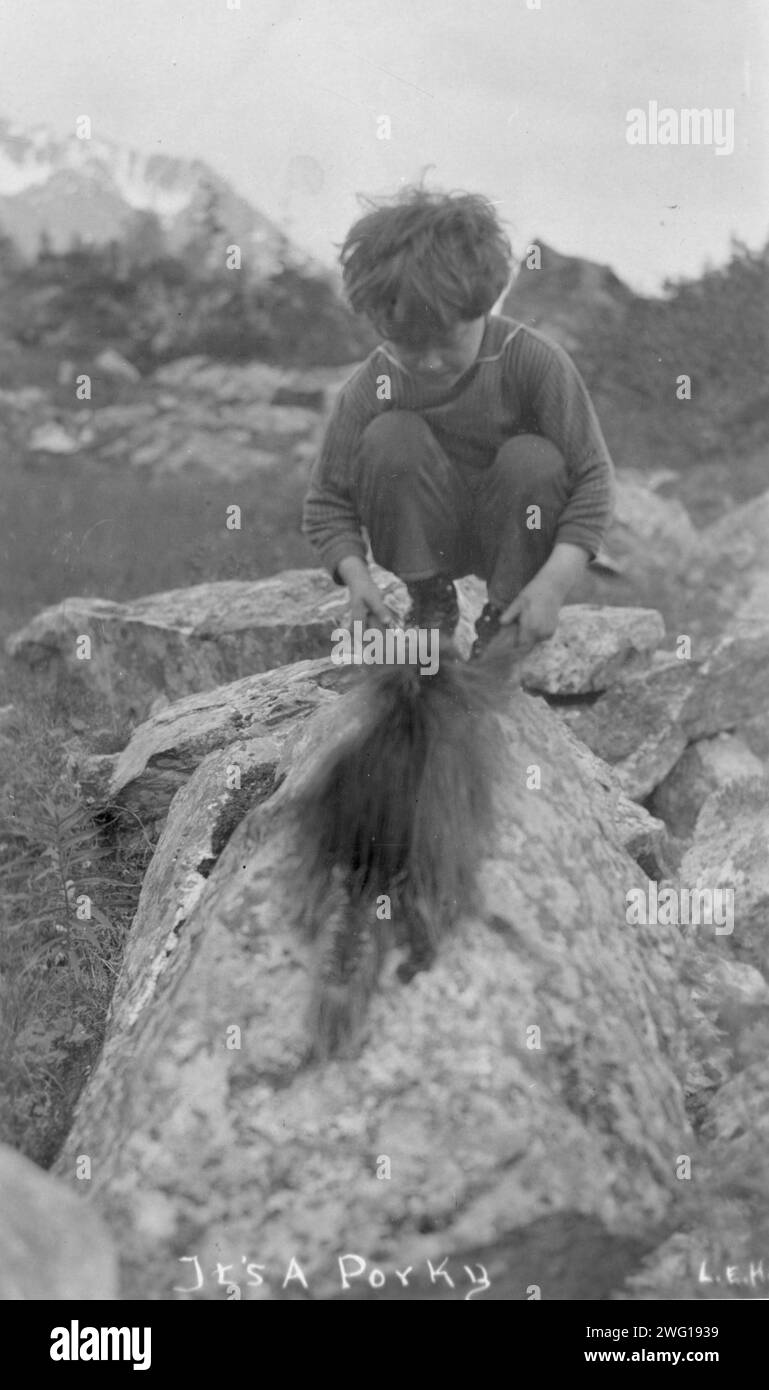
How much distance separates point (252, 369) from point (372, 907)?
3720mm

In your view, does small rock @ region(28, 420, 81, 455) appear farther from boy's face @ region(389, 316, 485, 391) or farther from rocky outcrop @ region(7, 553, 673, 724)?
boy's face @ region(389, 316, 485, 391)

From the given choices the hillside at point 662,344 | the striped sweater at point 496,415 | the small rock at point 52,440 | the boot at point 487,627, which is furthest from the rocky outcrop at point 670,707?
the small rock at point 52,440

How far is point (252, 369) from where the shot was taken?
675cm

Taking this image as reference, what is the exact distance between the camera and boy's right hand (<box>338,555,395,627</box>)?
4520 millimetres

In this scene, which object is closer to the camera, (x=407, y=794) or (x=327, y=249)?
(x=407, y=794)

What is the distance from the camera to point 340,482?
4.68 meters

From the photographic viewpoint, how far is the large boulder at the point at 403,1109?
3365mm

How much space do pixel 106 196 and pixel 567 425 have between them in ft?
9.69

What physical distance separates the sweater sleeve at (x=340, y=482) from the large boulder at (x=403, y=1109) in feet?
3.48

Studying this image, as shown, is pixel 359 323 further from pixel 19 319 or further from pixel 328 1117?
pixel 328 1117

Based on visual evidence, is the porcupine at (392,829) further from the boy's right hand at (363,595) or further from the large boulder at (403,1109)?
the boy's right hand at (363,595)

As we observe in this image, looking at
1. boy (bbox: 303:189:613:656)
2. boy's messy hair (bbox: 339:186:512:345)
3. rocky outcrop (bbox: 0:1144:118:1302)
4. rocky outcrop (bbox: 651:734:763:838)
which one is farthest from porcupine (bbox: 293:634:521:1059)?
rocky outcrop (bbox: 651:734:763:838)
